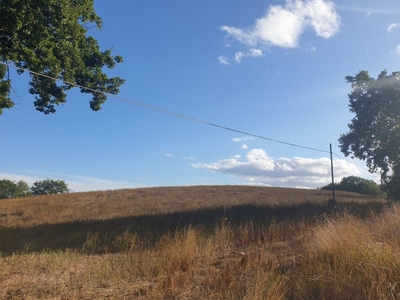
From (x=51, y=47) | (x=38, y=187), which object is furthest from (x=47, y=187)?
(x=51, y=47)

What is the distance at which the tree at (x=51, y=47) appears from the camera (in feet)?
29.7

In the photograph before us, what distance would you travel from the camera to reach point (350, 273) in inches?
176

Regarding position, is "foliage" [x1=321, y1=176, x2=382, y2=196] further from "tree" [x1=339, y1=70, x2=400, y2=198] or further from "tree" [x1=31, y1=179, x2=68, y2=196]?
"tree" [x1=31, y1=179, x2=68, y2=196]

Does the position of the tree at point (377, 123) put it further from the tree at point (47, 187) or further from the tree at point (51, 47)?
the tree at point (47, 187)

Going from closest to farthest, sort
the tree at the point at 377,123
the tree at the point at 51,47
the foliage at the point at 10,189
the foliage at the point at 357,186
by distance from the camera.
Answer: the tree at the point at 51,47 → the tree at the point at 377,123 → the foliage at the point at 357,186 → the foliage at the point at 10,189

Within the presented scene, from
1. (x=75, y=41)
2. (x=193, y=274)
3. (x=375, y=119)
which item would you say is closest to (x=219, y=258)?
(x=193, y=274)

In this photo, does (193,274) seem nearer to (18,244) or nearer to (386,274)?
(386,274)

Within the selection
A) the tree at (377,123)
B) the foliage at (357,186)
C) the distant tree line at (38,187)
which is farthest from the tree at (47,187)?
the tree at (377,123)

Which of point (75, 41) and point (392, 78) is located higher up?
point (392, 78)

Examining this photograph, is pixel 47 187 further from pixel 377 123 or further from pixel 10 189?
pixel 377 123

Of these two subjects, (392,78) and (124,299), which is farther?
(392,78)

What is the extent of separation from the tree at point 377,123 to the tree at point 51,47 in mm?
17690

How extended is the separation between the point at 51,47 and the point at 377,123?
21291 millimetres

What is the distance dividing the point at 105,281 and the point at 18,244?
6.36m
